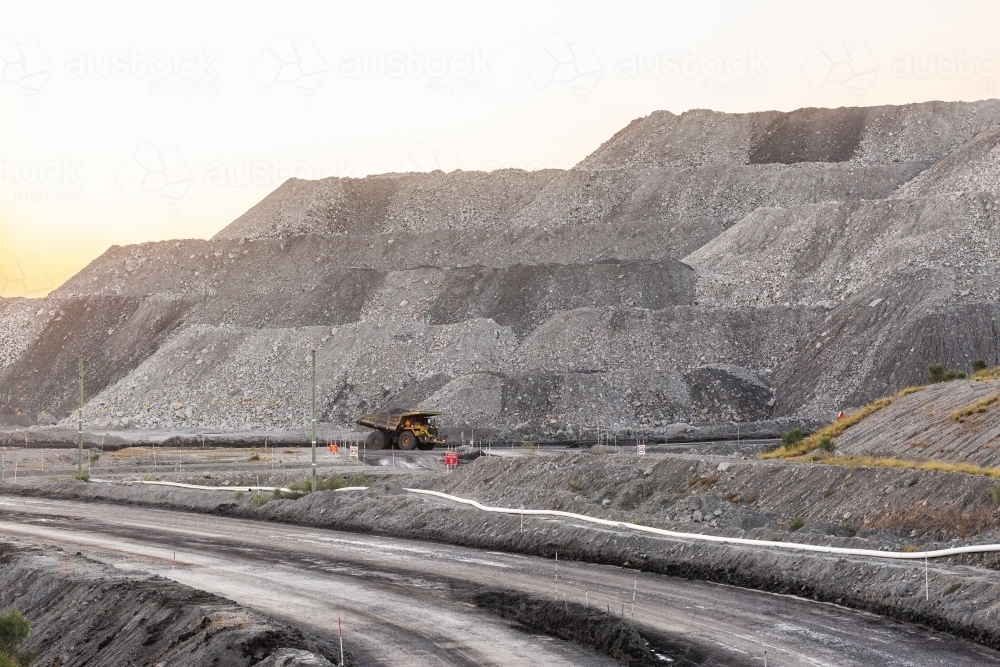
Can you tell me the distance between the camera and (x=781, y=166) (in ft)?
440

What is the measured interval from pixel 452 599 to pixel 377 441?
150 ft

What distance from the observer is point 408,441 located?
215 ft

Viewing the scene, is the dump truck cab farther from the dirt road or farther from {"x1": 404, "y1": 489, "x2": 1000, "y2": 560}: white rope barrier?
{"x1": 404, "y1": 489, "x2": 1000, "y2": 560}: white rope barrier

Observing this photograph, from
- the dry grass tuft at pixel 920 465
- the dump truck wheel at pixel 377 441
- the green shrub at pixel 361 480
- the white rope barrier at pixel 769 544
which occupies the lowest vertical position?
the dump truck wheel at pixel 377 441

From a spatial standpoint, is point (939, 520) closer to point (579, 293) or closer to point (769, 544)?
point (769, 544)

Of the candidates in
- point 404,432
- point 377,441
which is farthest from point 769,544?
point 377,441

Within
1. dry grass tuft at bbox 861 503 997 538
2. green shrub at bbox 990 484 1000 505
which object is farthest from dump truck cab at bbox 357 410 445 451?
green shrub at bbox 990 484 1000 505

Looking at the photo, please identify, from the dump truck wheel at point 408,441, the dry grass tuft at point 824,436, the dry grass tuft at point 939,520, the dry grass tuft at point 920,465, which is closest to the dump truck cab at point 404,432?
the dump truck wheel at point 408,441

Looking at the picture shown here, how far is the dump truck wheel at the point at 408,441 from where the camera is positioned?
214 feet

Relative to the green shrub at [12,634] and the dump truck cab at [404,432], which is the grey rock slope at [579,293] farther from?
the green shrub at [12,634]

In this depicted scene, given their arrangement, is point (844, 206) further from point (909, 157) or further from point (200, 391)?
point (200, 391)

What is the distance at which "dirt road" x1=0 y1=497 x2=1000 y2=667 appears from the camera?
16875 millimetres

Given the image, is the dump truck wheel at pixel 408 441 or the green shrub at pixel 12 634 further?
the dump truck wheel at pixel 408 441

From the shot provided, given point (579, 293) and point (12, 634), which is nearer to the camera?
point (12, 634)
